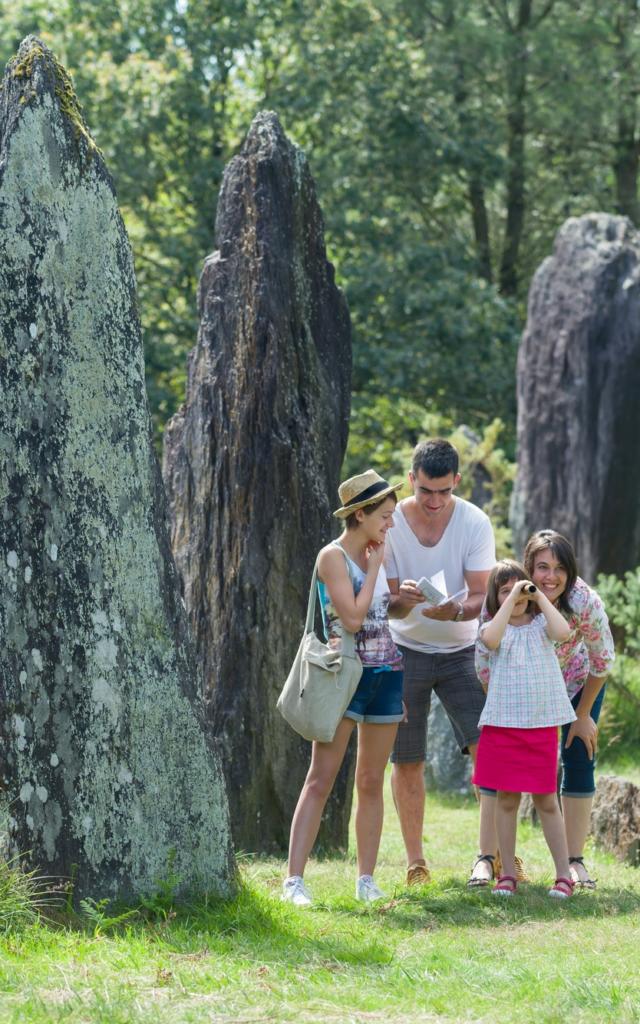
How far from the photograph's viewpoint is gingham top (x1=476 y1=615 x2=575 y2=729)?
627 centimetres

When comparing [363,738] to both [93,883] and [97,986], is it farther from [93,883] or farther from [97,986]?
[97,986]

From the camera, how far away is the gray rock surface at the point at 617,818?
8125mm

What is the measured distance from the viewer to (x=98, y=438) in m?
5.41

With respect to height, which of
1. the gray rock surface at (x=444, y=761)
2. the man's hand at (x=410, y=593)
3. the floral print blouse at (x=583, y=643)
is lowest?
the gray rock surface at (x=444, y=761)

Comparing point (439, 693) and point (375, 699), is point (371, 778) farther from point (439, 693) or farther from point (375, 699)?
point (439, 693)

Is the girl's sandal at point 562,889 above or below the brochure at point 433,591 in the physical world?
below

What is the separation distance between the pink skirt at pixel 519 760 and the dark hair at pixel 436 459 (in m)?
1.18

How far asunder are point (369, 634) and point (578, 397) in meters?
9.04

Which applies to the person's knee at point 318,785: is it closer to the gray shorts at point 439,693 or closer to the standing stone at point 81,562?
the standing stone at point 81,562

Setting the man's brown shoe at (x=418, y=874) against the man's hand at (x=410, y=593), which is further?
the man's brown shoe at (x=418, y=874)

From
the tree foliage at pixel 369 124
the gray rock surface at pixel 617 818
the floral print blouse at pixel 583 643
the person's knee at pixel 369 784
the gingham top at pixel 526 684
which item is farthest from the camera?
the tree foliage at pixel 369 124

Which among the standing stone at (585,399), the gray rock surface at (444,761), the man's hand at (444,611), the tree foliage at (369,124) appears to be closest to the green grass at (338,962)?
the man's hand at (444,611)

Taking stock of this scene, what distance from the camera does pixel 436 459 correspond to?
6352mm

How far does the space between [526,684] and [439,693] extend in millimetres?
637
